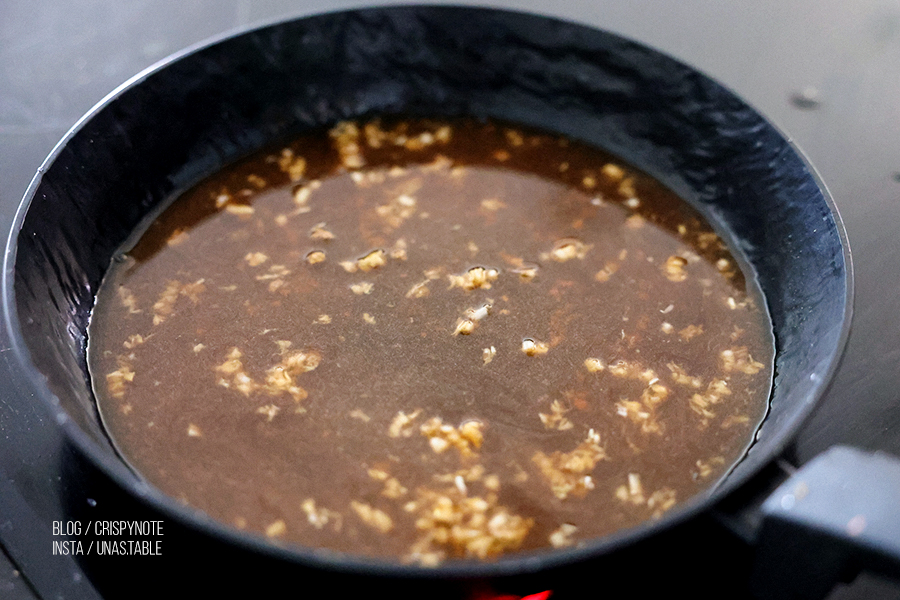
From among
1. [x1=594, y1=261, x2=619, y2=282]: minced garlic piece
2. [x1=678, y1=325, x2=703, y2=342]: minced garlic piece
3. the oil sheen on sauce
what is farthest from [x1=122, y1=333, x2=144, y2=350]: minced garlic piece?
[x1=678, y1=325, x2=703, y2=342]: minced garlic piece

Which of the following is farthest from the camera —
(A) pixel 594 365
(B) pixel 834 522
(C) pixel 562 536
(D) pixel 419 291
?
(D) pixel 419 291

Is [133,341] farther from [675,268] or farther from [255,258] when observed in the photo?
[675,268]

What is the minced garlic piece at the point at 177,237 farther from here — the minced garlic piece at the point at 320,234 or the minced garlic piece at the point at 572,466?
the minced garlic piece at the point at 572,466

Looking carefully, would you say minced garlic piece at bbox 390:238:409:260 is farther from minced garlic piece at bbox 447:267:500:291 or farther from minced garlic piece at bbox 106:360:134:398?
minced garlic piece at bbox 106:360:134:398

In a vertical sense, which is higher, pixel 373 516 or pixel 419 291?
pixel 419 291

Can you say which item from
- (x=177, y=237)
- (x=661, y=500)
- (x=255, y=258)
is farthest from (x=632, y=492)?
(x=177, y=237)

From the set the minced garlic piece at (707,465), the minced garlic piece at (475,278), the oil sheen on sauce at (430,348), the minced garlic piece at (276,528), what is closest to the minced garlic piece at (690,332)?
the oil sheen on sauce at (430,348)
